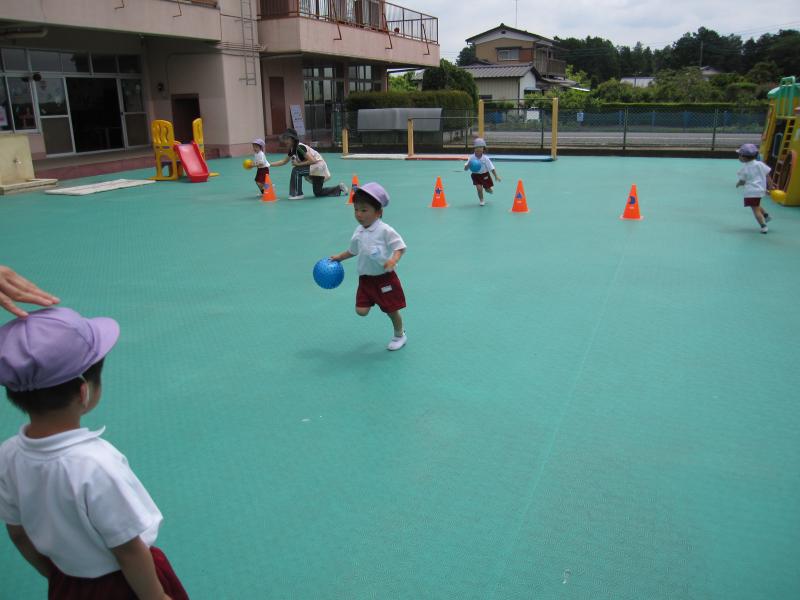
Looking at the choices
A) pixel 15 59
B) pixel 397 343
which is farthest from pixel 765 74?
pixel 397 343

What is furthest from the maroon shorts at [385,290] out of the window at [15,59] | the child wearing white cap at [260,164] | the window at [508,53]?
the window at [508,53]

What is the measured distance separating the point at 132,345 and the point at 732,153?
69.4 ft

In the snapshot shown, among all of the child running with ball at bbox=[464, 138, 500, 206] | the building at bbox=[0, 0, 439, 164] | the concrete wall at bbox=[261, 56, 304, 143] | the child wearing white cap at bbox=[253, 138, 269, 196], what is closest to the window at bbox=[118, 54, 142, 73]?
the building at bbox=[0, 0, 439, 164]

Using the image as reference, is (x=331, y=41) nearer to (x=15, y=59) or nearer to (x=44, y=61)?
(x=44, y=61)

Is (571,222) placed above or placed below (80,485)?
below

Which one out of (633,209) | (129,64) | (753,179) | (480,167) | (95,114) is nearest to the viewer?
(753,179)

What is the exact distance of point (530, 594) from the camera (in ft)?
8.77

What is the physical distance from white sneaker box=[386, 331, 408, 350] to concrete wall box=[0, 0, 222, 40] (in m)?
14.7

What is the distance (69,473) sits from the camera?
158 cm

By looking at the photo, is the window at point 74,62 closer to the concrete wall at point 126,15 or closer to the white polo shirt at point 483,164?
the concrete wall at point 126,15

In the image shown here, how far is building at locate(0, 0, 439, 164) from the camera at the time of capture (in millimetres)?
18250

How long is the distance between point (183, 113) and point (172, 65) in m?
1.60

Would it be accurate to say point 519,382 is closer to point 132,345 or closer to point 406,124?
point 132,345

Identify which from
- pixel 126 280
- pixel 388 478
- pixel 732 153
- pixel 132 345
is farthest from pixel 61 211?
pixel 732 153
